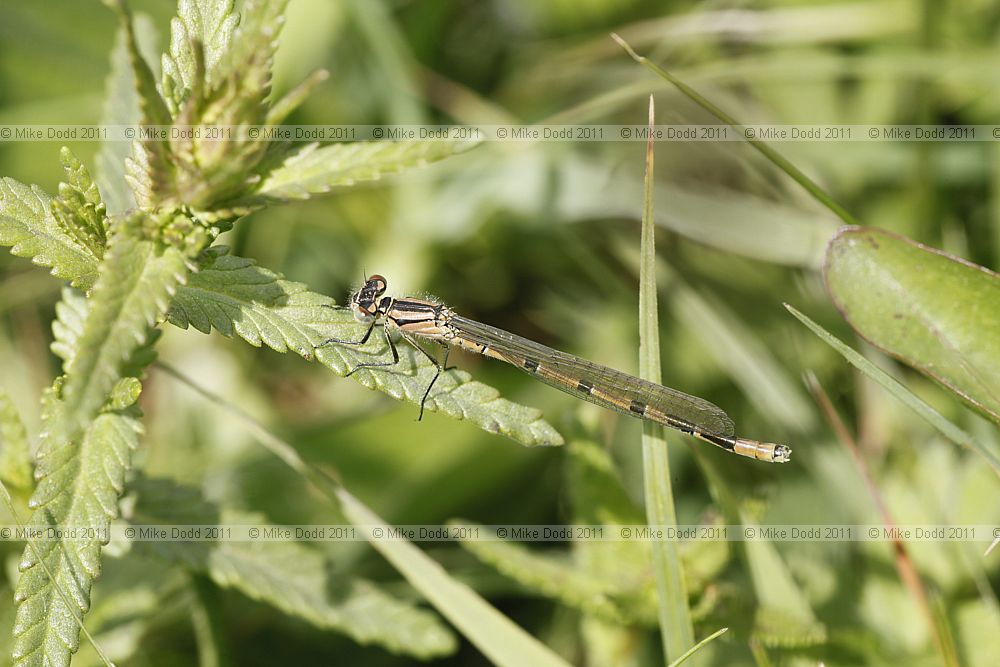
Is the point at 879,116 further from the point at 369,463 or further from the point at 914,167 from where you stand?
the point at 369,463

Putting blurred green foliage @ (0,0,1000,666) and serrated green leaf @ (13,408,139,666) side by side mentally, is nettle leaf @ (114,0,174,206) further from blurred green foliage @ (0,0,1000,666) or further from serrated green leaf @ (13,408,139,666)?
blurred green foliage @ (0,0,1000,666)

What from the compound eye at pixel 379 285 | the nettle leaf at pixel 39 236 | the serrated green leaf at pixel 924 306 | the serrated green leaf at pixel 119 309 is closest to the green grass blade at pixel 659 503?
the serrated green leaf at pixel 924 306

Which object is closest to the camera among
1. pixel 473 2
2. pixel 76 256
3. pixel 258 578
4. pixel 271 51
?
pixel 271 51

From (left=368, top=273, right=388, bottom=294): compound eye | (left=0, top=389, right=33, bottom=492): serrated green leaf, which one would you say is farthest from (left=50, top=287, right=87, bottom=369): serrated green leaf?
(left=368, top=273, right=388, bottom=294): compound eye

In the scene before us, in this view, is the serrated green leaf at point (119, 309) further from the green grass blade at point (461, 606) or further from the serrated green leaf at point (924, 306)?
the serrated green leaf at point (924, 306)

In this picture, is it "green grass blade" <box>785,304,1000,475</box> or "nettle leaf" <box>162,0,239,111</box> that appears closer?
"nettle leaf" <box>162,0,239,111</box>

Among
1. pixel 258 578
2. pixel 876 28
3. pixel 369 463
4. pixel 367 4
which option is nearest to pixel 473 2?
pixel 367 4
